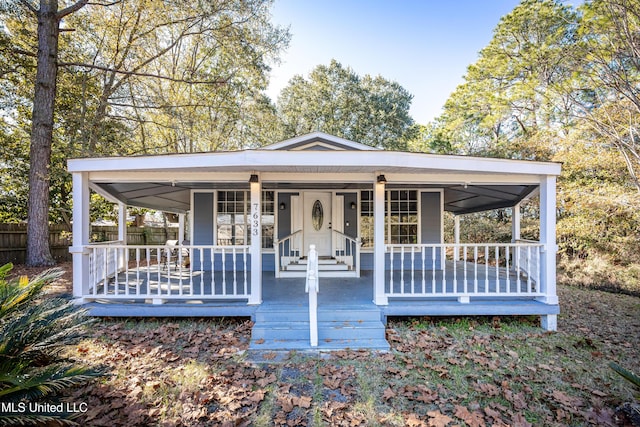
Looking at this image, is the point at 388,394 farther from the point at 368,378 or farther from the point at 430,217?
the point at 430,217

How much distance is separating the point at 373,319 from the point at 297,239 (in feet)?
13.0

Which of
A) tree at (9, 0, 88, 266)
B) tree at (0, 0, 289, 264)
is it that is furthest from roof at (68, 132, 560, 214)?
tree at (0, 0, 289, 264)

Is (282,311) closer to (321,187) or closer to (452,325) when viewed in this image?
(452,325)

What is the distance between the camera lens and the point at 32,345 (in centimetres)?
249

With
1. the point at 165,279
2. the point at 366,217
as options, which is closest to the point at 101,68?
the point at 165,279

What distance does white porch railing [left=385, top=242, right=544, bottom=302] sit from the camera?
5133 mm

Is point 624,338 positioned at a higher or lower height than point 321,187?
lower

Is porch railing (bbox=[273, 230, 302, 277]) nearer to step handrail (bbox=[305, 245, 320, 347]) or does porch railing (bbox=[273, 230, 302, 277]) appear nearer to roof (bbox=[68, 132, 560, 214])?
roof (bbox=[68, 132, 560, 214])

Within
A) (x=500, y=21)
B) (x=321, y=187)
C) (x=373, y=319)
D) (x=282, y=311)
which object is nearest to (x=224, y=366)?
(x=282, y=311)

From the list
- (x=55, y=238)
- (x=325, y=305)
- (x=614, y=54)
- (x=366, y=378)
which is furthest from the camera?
(x=55, y=238)

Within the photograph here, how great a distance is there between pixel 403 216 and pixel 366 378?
19.1ft

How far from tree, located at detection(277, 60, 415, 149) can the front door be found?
12.8 metres

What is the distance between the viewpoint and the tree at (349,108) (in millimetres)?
20281

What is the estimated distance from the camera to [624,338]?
16.1 ft
